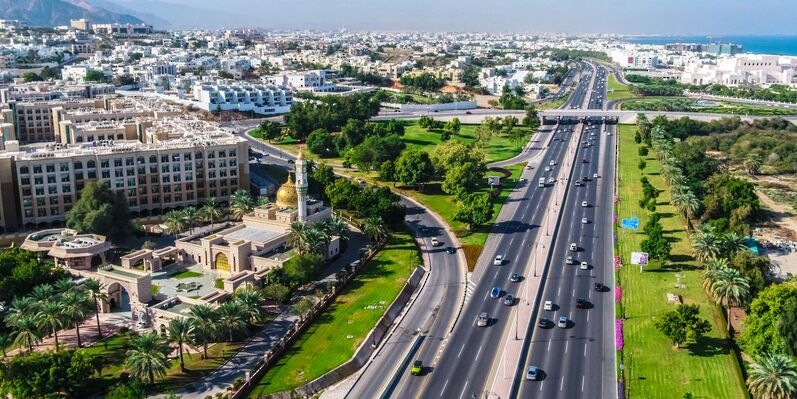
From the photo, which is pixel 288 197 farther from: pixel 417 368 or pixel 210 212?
pixel 417 368

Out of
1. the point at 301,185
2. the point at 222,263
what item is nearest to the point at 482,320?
the point at 301,185

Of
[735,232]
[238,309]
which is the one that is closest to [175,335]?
[238,309]

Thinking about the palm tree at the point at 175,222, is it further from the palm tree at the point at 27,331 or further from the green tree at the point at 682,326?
the green tree at the point at 682,326

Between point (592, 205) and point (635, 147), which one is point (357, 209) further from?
point (635, 147)

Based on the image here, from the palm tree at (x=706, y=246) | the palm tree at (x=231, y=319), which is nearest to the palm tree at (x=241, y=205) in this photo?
the palm tree at (x=231, y=319)

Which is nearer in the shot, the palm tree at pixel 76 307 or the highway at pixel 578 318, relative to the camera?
the highway at pixel 578 318

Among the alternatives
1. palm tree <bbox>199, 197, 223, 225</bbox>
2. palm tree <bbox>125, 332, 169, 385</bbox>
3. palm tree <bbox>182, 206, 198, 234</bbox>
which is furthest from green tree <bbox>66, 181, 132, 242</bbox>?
palm tree <bbox>125, 332, 169, 385</bbox>
